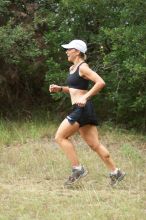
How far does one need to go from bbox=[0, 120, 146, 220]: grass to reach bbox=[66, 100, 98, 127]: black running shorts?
2.76 ft

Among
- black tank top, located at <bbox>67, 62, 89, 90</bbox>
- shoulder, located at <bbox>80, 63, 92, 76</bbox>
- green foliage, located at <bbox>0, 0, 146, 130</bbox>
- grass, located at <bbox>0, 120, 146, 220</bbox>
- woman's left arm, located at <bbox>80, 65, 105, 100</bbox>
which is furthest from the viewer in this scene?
green foliage, located at <bbox>0, 0, 146, 130</bbox>

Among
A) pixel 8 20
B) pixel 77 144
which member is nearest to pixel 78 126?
pixel 77 144

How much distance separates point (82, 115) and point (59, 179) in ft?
3.79

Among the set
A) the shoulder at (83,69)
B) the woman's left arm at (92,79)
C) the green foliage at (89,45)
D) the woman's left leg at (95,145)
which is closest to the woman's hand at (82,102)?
the woman's left arm at (92,79)

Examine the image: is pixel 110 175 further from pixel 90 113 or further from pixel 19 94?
pixel 19 94

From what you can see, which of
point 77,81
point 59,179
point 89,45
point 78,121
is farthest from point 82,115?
point 89,45

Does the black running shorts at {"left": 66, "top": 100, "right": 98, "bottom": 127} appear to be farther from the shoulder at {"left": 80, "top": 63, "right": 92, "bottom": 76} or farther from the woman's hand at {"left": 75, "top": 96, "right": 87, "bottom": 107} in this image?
the shoulder at {"left": 80, "top": 63, "right": 92, "bottom": 76}

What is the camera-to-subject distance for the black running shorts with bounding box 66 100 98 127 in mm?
7031

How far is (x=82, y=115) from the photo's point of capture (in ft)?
23.2

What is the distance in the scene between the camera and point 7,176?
7.84 m

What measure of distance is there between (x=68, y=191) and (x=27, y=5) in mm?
6563

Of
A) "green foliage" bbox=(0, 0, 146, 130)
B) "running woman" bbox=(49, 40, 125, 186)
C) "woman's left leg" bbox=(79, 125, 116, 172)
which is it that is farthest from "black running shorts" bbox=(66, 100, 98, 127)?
"green foliage" bbox=(0, 0, 146, 130)

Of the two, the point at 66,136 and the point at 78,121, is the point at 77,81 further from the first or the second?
the point at 66,136

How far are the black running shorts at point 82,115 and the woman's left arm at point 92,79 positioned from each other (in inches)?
11.0
